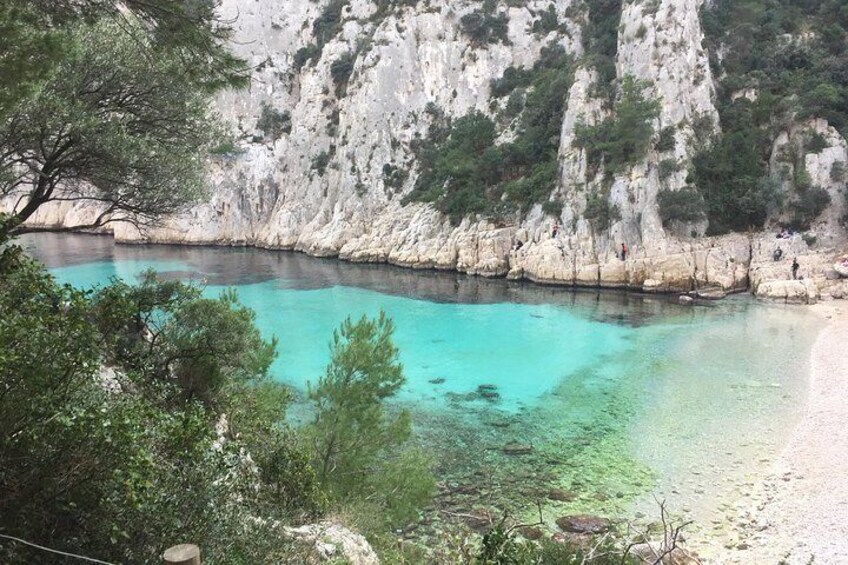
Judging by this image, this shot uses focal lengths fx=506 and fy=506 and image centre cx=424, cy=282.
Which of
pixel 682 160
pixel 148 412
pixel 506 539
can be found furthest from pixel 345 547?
pixel 682 160

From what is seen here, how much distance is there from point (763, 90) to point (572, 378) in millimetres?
37118

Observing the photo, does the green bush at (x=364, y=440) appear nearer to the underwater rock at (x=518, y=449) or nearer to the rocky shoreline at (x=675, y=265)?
the underwater rock at (x=518, y=449)

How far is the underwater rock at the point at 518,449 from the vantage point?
53.0ft

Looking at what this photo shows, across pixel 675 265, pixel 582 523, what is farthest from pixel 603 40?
pixel 582 523

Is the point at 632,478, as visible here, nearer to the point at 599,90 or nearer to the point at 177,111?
the point at 177,111

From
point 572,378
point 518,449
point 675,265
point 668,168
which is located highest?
point 668,168

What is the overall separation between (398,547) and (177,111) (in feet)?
Result: 33.4

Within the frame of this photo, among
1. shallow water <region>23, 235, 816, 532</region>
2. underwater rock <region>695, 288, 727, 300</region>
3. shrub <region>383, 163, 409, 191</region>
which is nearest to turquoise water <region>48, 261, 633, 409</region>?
shallow water <region>23, 235, 816, 532</region>

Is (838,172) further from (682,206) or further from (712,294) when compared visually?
(712,294)

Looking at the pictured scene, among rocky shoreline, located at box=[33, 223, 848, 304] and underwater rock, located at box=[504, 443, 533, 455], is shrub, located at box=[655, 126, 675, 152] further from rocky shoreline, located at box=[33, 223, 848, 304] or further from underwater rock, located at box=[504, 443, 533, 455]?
underwater rock, located at box=[504, 443, 533, 455]

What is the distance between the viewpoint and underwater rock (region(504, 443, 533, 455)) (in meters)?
16.2

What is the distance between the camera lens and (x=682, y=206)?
40.3 meters

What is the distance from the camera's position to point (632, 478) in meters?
14.5

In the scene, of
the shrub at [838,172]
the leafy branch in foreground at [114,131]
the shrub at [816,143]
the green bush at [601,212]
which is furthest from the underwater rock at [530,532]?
the shrub at [816,143]
